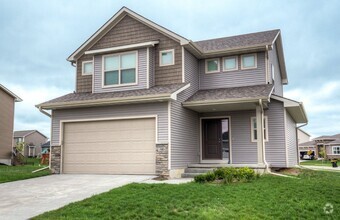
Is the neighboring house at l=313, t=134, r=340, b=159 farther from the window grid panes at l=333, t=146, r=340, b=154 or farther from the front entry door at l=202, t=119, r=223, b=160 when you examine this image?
the front entry door at l=202, t=119, r=223, b=160

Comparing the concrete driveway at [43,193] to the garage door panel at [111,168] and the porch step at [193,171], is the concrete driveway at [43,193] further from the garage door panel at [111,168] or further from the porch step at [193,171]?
the porch step at [193,171]

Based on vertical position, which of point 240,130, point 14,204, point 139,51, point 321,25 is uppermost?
point 321,25

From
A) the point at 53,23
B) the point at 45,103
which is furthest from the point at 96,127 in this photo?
the point at 53,23

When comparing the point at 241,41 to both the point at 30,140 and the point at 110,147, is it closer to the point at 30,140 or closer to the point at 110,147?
the point at 110,147

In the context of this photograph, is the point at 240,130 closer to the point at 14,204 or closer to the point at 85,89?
the point at 85,89

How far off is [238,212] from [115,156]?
299 inches

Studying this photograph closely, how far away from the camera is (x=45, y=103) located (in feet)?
48.2

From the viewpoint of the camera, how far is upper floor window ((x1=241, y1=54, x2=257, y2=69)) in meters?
15.2

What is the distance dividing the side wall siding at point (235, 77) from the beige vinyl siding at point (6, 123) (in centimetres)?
1819

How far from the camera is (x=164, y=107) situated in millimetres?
12641

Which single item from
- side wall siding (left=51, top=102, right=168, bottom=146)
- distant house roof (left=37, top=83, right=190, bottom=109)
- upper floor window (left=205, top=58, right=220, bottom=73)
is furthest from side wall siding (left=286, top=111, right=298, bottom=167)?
side wall siding (left=51, top=102, right=168, bottom=146)

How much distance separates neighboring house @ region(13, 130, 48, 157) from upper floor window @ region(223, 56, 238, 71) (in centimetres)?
4618

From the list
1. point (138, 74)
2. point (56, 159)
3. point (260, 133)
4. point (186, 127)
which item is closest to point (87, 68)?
point (138, 74)

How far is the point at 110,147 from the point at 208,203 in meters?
7.16
